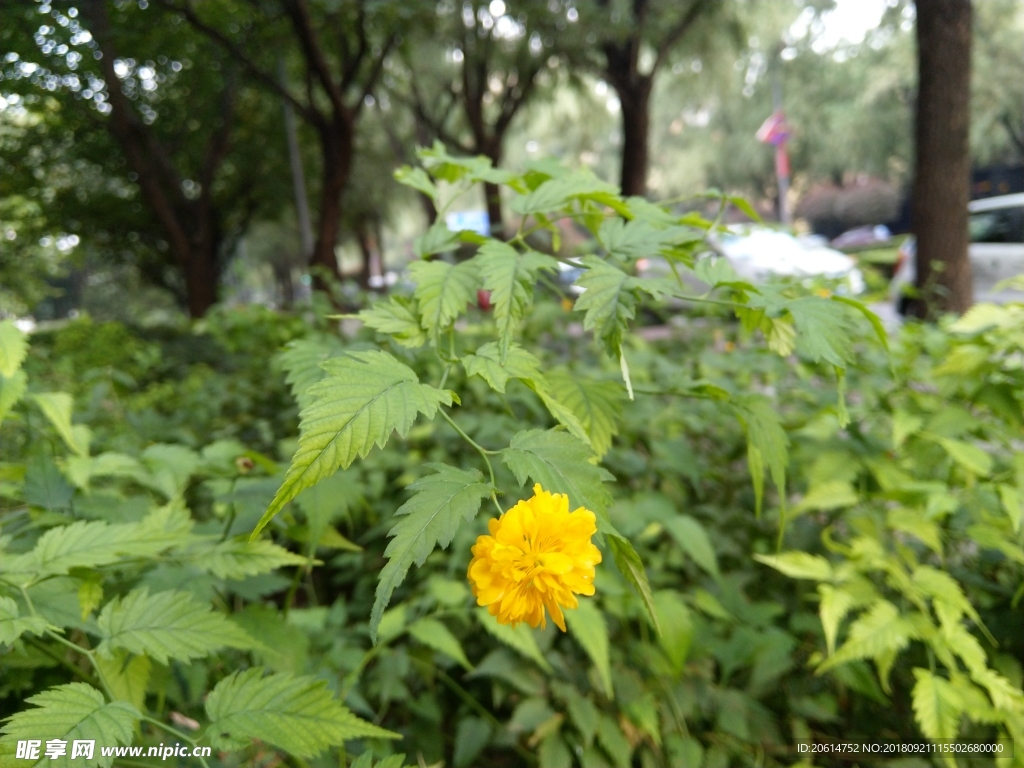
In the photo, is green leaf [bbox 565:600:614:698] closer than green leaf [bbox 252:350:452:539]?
No

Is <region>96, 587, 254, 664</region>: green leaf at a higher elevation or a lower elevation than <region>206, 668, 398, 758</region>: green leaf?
higher

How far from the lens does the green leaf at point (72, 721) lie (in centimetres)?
59

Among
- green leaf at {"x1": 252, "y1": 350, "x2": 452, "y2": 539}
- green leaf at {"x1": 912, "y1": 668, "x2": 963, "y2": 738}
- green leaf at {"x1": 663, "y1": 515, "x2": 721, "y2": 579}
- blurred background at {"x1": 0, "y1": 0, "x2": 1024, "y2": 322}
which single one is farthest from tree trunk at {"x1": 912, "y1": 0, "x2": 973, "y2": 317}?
green leaf at {"x1": 252, "y1": 350, "x2": 452, "y2": 539}

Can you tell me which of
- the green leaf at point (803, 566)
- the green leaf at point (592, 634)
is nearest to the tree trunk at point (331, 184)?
the green leaf at point (592, 634)

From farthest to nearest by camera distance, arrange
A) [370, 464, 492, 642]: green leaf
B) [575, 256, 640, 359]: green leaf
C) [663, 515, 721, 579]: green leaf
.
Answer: [663, 515, 721, 579]: green leaf, [575, 256, 640, 359]: green leaf, [370, 464, 492, 642]: green leaf

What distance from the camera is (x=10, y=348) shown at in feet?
3.07

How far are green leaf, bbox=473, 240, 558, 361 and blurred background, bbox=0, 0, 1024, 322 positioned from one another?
0.33 meters

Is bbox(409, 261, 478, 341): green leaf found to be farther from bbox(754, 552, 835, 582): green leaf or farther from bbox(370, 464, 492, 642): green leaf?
bbox(754, 552, 835, 582): green leaf

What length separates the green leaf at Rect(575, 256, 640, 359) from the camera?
31.1 inches

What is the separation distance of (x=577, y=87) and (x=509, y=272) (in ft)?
38.9

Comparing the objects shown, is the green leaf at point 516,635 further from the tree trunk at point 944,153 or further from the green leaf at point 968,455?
the tree trunk at point 944,153

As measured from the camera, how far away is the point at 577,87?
11.4 metres

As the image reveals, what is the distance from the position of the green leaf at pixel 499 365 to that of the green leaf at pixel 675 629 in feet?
2.52

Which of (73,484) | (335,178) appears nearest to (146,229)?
(335,178)
